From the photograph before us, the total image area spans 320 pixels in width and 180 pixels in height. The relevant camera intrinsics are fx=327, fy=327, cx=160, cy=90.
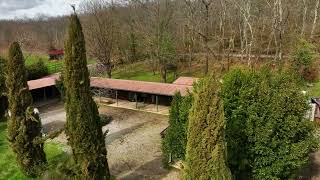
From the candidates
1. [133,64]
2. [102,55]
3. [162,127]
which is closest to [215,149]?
[162,127]

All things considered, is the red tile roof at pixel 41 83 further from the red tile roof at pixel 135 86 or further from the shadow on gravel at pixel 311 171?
the shadow on gravel at pixel 311 171

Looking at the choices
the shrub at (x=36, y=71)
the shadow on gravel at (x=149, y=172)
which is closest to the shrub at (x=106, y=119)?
the shadow on gravel at (x=149, y=172)

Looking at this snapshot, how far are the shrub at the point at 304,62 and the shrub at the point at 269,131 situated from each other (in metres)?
20.5

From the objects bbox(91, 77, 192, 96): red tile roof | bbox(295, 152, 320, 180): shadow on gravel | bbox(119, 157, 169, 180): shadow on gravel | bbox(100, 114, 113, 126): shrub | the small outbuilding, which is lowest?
bbox(119, 157, 169, 180): shadow on gravel

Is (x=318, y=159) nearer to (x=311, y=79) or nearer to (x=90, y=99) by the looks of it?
(x=90, y=99)

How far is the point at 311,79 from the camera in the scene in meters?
34.7

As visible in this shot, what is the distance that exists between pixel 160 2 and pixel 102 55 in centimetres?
993

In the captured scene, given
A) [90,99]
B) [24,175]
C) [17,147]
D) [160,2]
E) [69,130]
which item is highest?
[160,2]

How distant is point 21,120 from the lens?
683 inches

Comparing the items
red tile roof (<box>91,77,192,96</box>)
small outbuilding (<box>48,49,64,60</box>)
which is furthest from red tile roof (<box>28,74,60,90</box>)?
small outbuilding (<box>48,49,64,60</box>)

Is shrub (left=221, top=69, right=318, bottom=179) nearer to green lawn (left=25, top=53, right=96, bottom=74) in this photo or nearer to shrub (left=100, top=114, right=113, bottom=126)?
shrub (left=100, top=114, right=113, bottom=126)

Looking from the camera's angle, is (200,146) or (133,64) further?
(133,64)

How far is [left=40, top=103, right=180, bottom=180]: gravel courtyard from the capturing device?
18.9 meters

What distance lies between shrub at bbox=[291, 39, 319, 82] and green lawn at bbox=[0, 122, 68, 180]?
82.0 ft
